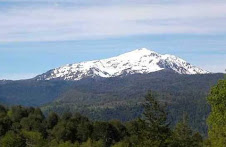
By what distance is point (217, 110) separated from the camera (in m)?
55.3

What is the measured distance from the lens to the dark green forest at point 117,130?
47.3 m

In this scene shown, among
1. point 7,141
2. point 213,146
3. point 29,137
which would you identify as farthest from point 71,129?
point 213,146

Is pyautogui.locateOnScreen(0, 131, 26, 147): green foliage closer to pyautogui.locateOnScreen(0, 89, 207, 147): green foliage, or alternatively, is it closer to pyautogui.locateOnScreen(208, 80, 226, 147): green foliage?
→ pyautogui.locateOnScreen(0, 89, 207, 147): green foliage

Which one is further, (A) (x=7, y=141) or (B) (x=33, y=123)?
(B) (x=33, y=123)

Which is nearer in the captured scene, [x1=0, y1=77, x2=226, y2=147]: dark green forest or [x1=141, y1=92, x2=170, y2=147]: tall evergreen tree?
[x1=141, y1=92, x2=170, y2=147]: tall evergreen tree

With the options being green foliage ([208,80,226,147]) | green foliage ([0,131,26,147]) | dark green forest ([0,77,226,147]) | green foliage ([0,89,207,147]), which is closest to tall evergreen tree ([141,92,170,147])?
dark green forest ([0,77,226,147])

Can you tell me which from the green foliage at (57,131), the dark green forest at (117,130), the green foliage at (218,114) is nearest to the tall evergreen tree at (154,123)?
the dark green forest at (117,130)

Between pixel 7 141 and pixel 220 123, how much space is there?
7738 centimetres

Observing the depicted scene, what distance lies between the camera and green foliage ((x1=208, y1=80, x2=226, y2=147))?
53.3m

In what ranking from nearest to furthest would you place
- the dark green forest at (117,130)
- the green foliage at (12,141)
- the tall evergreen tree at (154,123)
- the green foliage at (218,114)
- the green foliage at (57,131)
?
the tall evergreen tree at (154,123)
the dark green forest at (117,130)
the green foliage at (218,114)
the green foliage at (12,141)
the green foliage at (57,131)

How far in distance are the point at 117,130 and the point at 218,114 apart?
109 meters

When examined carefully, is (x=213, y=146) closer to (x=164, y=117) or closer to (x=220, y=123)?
(x=220, y=123)

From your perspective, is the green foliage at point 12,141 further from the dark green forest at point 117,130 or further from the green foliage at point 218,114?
the green foliage at point 218,114

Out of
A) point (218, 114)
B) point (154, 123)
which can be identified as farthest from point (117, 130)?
point (154, 123)
